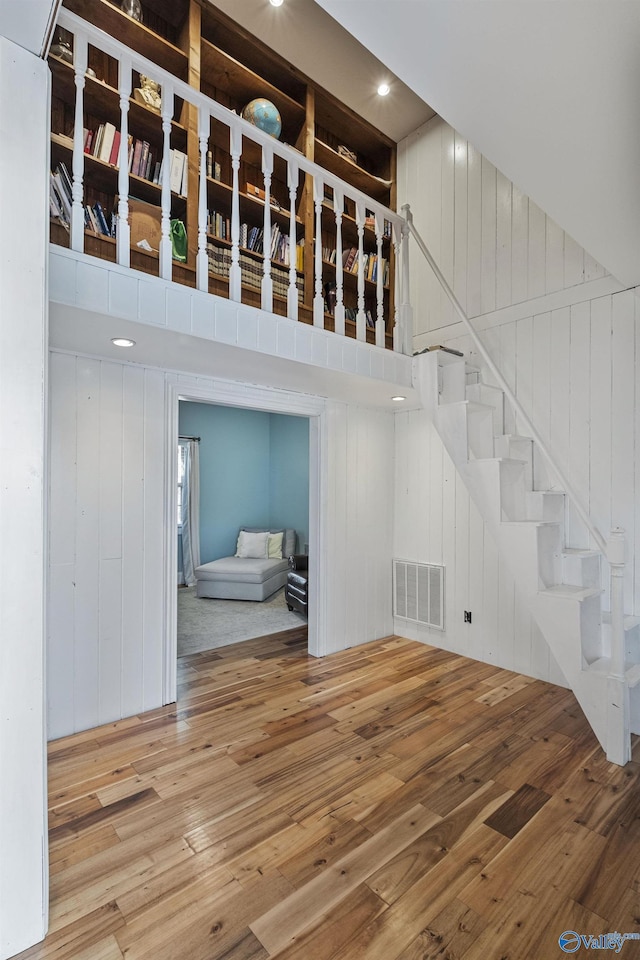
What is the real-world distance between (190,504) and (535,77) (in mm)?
5664

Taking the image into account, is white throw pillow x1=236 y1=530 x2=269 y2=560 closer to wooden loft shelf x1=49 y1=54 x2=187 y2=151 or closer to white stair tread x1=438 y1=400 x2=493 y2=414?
white stair tread x1=438 y1=400 x2=493 y2=414

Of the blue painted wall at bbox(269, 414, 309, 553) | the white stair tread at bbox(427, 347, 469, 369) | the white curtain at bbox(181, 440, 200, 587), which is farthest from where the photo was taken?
the blue painted wall at bbox(269, 414, 309, 553)

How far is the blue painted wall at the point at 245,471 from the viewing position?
6.40 m

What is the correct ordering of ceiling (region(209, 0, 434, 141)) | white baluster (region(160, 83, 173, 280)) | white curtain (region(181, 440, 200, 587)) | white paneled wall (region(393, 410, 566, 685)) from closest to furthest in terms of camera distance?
white baluster (region(160, 83, 173, 280)), ceiling (region(209, 0, 434, 141)), white paneled wall (region(393, 410, 566, 685)), white curtain (region(181, 440, 200, 587))

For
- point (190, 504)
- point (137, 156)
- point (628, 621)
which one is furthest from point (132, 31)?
point (190, 504)

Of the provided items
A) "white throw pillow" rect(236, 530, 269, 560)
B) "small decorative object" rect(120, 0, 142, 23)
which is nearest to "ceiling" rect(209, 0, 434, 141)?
"small decorative object" rect(120, 0, 142, 23)

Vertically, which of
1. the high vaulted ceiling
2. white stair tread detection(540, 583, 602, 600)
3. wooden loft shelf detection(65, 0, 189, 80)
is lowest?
white stair tread detection(540, 583, 602, 600)

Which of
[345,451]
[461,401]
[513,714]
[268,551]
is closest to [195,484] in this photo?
[268,551]

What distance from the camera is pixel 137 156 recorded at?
2.83 m

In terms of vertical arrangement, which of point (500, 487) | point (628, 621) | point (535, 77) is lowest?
point (628, 621)

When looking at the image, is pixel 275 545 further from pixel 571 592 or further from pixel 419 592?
pixel 571 592

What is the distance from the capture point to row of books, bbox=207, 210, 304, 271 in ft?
10.3

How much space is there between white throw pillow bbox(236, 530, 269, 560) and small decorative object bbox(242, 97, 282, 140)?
14.0ft

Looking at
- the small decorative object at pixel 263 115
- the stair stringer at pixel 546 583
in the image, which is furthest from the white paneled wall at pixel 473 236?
the small decorative object at pixel 263 115
